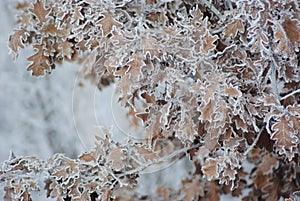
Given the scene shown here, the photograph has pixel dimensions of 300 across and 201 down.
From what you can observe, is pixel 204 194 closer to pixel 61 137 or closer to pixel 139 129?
pixel 139 129

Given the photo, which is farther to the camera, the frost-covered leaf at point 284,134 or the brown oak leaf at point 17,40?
the brown oak leaf at point 17,40

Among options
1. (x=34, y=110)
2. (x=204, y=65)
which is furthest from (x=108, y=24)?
(x=34, y=110)

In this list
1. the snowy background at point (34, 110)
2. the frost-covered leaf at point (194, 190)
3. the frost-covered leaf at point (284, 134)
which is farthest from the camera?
the snowy background at point (34, 110)

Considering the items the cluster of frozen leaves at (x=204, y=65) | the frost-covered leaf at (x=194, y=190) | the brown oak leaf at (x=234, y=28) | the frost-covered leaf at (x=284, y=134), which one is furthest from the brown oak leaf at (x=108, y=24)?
the frost-covered leaf at (x=194, y=190)

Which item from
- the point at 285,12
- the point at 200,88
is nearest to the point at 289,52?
the point at 285,12

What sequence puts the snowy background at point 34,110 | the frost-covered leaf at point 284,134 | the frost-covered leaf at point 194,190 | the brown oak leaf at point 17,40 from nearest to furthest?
the frost-covered leaf at point 284,134
the brown oak leaf at point 17,40
the frost-covered leaf at point 194,190
the snowy background at point 34,110

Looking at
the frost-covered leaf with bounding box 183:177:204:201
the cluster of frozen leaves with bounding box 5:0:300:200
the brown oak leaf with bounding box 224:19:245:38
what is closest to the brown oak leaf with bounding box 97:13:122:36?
the cluster of frozen leaves with bounding box 5:0:300:200

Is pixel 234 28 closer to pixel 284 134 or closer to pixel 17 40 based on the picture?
pixel 284 134

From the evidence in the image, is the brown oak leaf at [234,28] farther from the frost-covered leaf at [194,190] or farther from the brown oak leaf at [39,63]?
the frost-covered leaf at [194,190]

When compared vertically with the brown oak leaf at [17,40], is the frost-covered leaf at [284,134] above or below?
below
